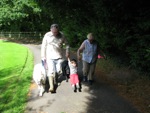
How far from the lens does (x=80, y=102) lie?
8.38 metres

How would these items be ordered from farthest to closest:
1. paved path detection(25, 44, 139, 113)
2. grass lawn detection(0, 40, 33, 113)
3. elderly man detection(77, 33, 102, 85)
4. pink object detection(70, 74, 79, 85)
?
elderly man detection(77, 33, 102, 85)
pink object detection(70, 74, 79, 85)
grass lawn detection(0, 40, 33, 113)
paved path detection(25, 44, 139, 113)

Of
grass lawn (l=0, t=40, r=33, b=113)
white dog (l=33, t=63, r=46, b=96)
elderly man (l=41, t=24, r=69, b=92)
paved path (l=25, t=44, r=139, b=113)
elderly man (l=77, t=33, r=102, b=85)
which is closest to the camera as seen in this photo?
paved path (l=25, t=44, r=139, b=113)

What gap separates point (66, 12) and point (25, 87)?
11.7 metres

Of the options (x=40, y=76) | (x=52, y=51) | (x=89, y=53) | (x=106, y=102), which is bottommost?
(x=106, y=102)

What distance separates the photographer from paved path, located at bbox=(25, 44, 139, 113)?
776 cm

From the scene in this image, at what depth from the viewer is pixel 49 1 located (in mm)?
19156

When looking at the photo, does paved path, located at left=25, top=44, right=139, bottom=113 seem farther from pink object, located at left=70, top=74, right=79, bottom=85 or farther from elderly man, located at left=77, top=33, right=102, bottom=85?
elderly man, located at left=77, top=33, right=102, bottom=85

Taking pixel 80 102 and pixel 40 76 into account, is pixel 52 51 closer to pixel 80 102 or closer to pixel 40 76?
pixel 40 76

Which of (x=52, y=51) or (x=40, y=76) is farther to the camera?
(x=52, y=51)

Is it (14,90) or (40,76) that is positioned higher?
(40,76)

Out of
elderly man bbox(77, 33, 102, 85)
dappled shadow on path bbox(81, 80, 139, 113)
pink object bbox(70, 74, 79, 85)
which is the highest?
elderly man bbox(77, 33, 102, 85)

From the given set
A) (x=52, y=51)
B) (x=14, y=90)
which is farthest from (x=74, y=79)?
(x=14, y=90)

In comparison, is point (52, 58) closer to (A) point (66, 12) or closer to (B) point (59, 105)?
(B) point (59, 105)

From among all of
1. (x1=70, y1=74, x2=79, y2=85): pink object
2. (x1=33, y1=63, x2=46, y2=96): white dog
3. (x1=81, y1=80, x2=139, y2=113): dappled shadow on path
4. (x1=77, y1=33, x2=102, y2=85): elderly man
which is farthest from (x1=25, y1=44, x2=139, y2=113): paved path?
(x1=77, y1=33, x2=102, y2=85): elderly man
